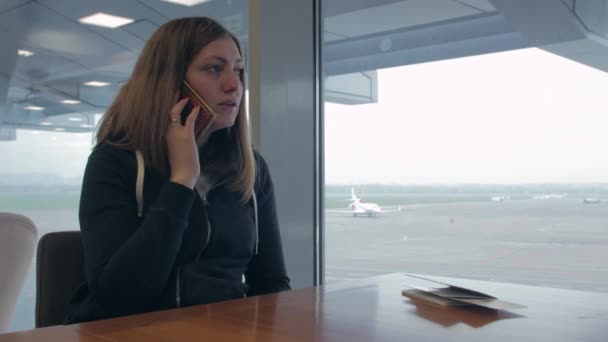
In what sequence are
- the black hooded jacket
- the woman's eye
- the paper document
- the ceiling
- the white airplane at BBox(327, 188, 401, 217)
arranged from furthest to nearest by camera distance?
the white airplane at BBox(327, 188, 401, 217) < the ceiling < the woman's eye < the black hooded jacket < the paper document

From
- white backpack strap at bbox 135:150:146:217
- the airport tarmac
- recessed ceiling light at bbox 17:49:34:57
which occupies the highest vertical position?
recessed ceiling light at bbox 17:49:34:57

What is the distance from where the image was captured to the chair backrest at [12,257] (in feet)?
4.84

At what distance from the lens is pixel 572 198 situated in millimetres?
2400

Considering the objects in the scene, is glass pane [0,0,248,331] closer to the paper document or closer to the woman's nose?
the woman's nose

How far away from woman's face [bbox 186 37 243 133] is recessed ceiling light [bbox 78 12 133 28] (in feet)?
7.80

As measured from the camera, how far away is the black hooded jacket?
1.29 meters

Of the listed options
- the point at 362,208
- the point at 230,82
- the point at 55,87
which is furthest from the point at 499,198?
the point at 55,87

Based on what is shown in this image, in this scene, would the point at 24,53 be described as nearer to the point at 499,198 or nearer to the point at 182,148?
the point at 182,148

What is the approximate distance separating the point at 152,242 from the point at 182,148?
0.29 meters

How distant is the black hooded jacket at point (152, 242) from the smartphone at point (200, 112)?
168mm

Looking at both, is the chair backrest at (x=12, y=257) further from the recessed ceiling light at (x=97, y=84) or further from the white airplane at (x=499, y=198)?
the recessed ceiling light at (x=97, y=84)

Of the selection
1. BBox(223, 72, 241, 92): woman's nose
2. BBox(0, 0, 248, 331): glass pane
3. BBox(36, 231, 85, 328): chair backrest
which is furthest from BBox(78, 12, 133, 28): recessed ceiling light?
BBox(36, 231, 85, 328): chair backrest

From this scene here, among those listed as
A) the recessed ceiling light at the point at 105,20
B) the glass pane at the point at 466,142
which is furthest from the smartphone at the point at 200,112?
the recessed ceiling light at the point at 105,20

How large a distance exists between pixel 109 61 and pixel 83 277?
9.03 feet
